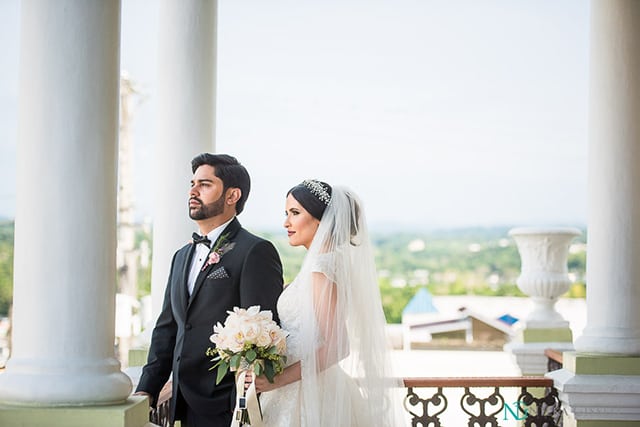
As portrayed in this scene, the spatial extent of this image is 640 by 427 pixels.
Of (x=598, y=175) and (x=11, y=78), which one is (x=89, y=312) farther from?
(x=11, y=78)

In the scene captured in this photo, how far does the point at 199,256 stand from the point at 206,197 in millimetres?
303

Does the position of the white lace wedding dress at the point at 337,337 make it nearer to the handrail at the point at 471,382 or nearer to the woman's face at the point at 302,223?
the woman's face at the point at 302,223

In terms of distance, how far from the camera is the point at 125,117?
3083 centimetres

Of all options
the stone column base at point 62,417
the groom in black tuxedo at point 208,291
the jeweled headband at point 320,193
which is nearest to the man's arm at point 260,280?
the groom in black tuxedo at point 208,291

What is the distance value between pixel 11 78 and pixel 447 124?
1634 cm

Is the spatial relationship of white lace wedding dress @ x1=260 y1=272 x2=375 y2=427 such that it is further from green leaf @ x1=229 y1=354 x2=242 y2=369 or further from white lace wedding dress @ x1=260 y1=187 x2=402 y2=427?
green leaf @ x1=229 y1=354 x2=242 y2=369

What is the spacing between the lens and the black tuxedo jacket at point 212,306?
4.73 meters

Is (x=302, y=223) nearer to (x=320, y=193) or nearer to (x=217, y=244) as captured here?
(x=320, y=193)

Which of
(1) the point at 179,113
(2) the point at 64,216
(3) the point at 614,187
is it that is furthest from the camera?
(1) the point at 179,113

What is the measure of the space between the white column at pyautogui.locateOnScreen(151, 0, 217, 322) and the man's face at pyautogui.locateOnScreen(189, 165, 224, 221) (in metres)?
2.05

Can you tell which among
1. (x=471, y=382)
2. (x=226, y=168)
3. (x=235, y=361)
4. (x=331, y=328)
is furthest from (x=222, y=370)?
(x=471, y=382)

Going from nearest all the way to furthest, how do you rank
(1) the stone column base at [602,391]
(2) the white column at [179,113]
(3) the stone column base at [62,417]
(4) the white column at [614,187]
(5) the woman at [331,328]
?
(3) the stone column base at [62,417], (5) the woman at [331,328], (1) the stone column base at [602,391], (4) the white column at [614,187], (2) the white column at [179,113]

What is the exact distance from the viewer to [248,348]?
4.25 meters

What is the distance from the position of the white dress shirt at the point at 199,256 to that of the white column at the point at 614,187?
2883 mm
